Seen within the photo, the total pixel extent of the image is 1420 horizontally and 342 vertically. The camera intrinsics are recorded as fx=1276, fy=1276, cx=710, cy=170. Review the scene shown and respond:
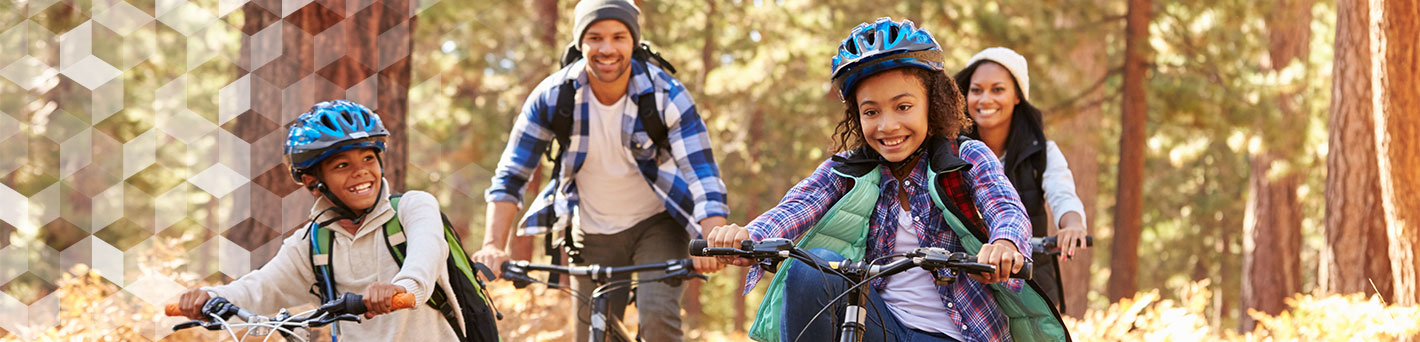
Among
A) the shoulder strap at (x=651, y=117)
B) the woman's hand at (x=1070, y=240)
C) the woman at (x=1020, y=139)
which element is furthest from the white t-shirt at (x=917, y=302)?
the shoulder strap at (x=651, y=117)

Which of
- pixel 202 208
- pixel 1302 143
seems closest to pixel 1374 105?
pixel 1302 143

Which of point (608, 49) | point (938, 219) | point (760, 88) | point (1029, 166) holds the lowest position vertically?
point (938, 219)

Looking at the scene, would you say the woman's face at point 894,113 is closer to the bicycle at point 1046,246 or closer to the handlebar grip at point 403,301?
the handlebar grip at point 403,301

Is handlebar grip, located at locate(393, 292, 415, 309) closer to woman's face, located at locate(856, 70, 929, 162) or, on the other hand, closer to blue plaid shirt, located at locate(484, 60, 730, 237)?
woman's face, located at locate(856, 70, 929, 162)

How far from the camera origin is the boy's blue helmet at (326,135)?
4703 millimetres

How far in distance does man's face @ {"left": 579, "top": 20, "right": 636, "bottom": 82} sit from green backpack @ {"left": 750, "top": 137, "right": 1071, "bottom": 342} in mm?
2135

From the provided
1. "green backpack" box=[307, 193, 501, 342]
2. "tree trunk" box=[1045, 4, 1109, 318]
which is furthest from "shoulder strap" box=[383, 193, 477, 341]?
"tree trunk" box=[1045, 4, 1109, 318]

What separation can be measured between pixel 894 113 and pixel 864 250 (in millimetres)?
443

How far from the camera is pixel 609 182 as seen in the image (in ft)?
20.5

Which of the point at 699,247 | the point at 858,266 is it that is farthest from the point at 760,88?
the point at 858,266

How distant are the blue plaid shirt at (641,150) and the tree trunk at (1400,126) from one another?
20.3ft

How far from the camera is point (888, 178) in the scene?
4.09m

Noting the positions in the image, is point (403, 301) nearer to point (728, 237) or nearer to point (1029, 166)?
point (728, 237)

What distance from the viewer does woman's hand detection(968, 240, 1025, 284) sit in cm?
335
